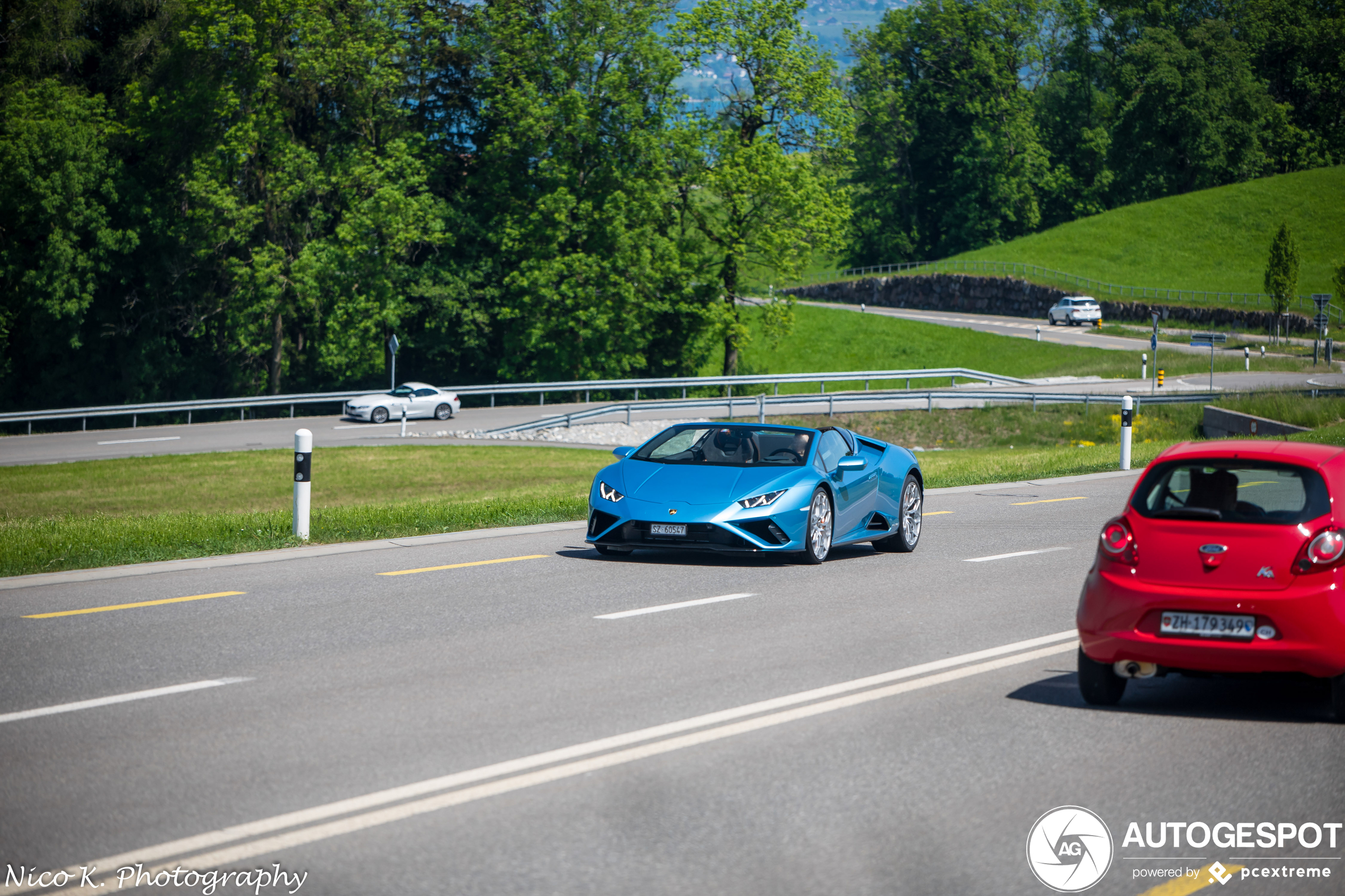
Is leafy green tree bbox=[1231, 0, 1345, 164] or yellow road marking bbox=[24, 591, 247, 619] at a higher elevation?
leafy green tree bbox=[1231, 0, 1345, 164]

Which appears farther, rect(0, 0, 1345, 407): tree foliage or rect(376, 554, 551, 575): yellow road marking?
rect(0, 0, 1345, 407): tree foliage

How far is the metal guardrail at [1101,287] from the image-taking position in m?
79.5

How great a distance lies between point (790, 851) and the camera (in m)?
5.05

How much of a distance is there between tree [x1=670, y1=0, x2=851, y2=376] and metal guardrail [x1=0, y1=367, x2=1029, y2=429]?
579 centimetres

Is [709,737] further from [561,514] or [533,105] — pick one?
[533,105]

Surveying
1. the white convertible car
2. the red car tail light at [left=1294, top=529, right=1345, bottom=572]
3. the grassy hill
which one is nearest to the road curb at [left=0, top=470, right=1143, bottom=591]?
the red car tail light at [left=1294, top=529, right=1345, bottom=572]

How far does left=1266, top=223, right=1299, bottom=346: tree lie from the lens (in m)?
67.2

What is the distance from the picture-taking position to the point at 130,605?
1017cm

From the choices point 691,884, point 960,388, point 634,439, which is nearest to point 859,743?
point 691,884

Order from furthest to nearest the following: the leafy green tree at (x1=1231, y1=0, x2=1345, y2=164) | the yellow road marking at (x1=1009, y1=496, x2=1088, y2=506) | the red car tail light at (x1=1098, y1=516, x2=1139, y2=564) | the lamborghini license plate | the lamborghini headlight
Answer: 1. the leafy green tree at (x1=1231, y1=0, x2=1345, y2=164)
2. the yellow road marking at (x1=1009, y1=496, x2=1088, y2=506)
3. the lamborghini headlight
4. the lamborghini license plate
5. the red car tail light at (x1=1098, y1=516, x2=1139, y2=564)

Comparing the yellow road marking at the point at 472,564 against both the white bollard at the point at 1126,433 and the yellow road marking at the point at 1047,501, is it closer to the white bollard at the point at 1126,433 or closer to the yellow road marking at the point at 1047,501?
the yellow road marking at the point at 1047,501

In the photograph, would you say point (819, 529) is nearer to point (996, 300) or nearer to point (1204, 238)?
point (996, 300)

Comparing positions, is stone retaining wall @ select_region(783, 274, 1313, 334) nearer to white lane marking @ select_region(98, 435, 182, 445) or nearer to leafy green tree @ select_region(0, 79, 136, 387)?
leafy green tree @ select_region(0, 79, 136, 387)

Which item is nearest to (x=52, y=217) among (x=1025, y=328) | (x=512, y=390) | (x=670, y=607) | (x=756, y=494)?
(x=512, y=390)
